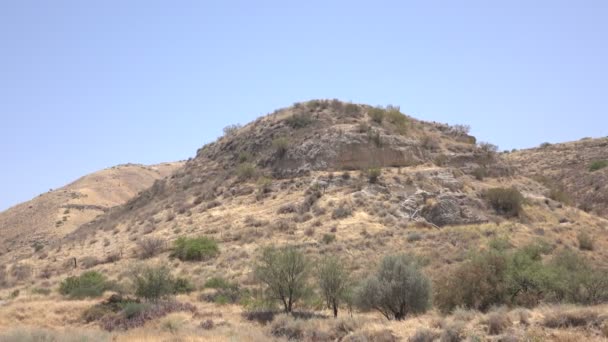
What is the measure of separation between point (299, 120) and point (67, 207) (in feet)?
129

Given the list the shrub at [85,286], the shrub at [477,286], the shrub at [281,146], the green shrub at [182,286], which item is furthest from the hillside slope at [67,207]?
the shrub at [477,286]

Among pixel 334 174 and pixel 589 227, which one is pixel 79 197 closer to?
pixel 334 174

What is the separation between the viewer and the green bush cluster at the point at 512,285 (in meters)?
15.5

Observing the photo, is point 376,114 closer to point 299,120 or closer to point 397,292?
point 299,120

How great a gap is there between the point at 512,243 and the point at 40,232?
51.7 meters

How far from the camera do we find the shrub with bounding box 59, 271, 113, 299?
22.6 meters

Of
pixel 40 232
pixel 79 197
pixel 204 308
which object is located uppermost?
pixel 79 197

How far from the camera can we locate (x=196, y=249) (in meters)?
28.8

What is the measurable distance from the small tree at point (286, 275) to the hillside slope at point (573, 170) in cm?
2946

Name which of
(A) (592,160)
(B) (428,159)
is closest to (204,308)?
(B) (428,159)

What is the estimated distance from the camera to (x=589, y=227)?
34.5m

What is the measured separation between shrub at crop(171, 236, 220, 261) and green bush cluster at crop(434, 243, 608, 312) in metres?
14.4

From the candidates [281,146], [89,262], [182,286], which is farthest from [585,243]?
[89,262]

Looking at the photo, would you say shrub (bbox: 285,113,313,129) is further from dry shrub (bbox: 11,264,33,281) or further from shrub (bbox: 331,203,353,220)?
dry shrub (bbox: 11,264,33,281)
